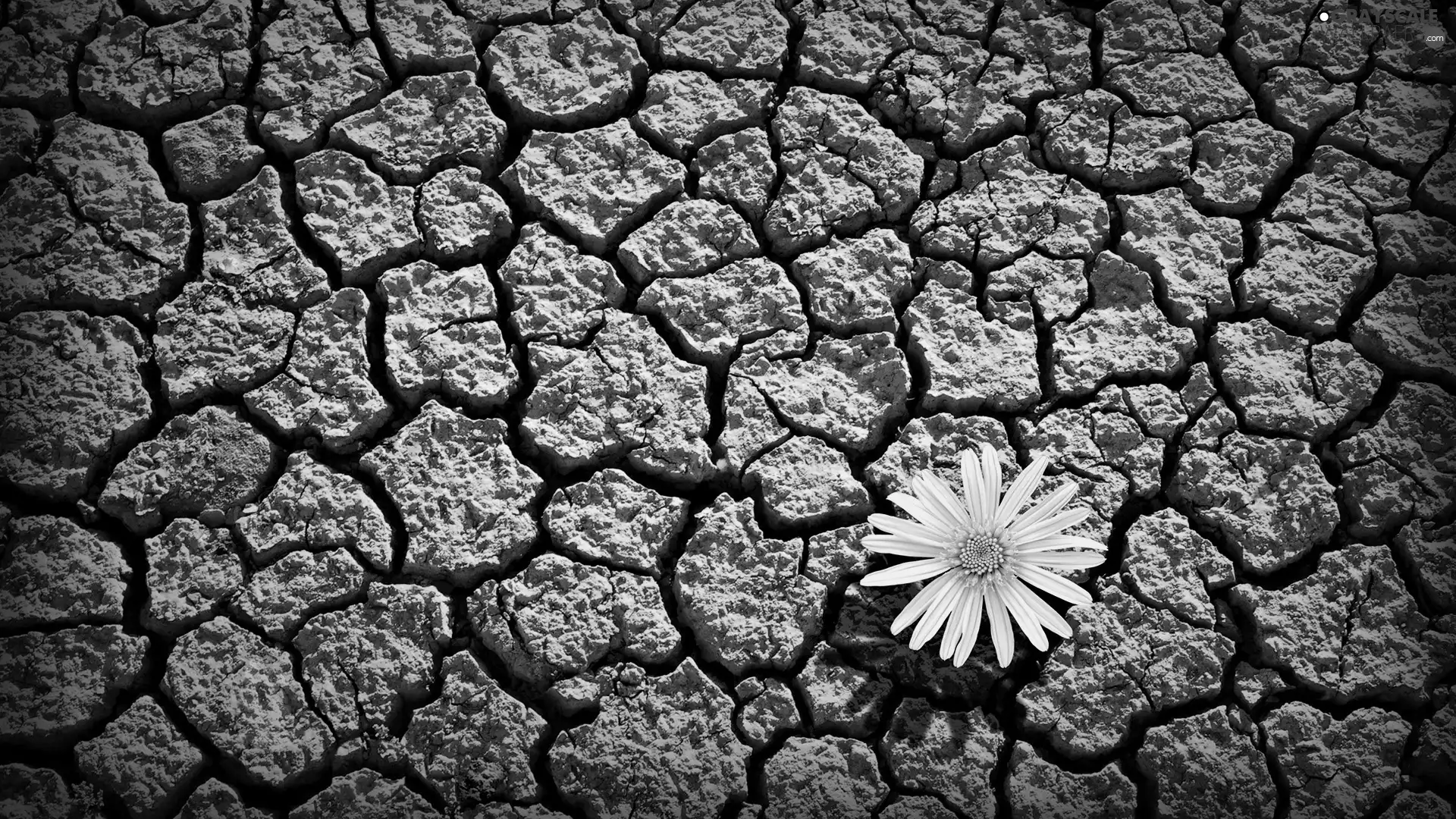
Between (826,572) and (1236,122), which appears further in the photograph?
(1236,122)

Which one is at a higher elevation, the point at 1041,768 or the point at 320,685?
the point at 1041,768

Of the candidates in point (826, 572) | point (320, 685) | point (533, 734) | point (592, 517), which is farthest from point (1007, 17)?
point (320, 685)

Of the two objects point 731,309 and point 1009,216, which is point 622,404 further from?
point 1009,216

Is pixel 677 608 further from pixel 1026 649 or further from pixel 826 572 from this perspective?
pixel 1026 649

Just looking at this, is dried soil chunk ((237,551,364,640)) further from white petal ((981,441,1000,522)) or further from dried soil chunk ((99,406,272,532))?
white petal ((981,441,1000,522))

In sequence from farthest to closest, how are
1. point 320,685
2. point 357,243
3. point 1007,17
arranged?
1. point 1007,17
2. point 357,243
3. point 320,685

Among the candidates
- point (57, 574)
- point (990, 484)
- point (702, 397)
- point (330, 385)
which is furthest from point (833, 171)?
point (57, 574)

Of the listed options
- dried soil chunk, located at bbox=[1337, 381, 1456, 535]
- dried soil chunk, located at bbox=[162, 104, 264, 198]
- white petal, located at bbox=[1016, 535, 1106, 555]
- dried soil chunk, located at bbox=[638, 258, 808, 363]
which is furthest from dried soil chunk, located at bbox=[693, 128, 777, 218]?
dried soil chunk, located at bbox=[1337, 381, 1456, 535]

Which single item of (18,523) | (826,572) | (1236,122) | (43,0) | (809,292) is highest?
(1236,122)
